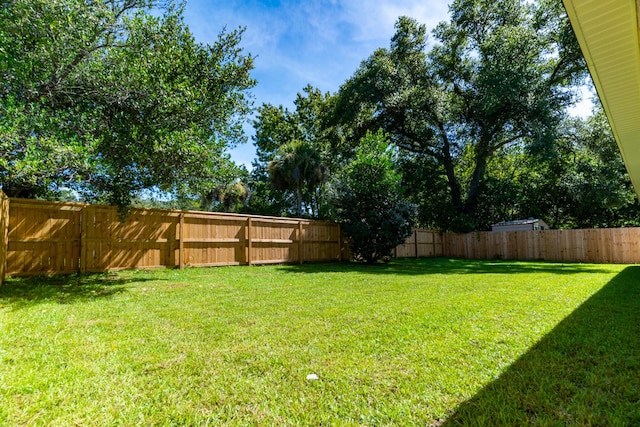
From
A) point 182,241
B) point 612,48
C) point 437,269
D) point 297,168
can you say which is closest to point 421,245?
point 437,269

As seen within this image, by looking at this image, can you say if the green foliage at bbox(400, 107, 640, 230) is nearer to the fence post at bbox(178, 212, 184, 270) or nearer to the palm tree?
the palm tree

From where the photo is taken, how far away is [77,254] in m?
7.32

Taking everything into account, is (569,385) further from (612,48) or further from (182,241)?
(182,241)

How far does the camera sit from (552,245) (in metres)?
14.5

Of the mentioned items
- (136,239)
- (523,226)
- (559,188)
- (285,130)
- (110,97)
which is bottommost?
(136,239)

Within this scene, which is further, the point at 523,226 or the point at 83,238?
the point at 523,226

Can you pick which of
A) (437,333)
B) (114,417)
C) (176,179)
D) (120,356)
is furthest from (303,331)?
(176,179)

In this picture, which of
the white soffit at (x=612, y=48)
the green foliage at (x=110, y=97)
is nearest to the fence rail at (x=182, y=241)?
the green foliage at (x=110, y=97)

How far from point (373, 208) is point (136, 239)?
7706 mm

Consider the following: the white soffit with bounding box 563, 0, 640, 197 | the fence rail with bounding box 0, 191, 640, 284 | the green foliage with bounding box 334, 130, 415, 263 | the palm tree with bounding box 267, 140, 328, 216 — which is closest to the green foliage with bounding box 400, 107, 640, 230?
the fence rail with bounding box 0, 191, 640, 284

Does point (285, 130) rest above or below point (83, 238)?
above

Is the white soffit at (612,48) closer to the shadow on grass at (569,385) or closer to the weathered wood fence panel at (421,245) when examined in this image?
the shadow on grass at (569,385)

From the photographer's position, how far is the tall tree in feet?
45.3

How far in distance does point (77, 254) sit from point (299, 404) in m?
7.64
